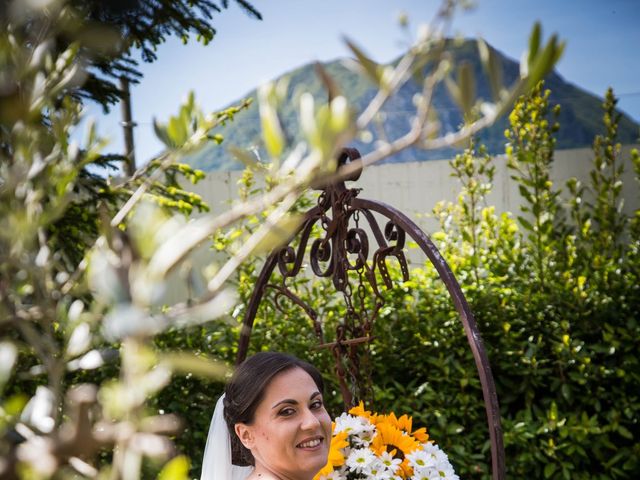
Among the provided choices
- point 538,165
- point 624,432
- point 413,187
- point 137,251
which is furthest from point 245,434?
point 413,187

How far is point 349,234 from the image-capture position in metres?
2.24

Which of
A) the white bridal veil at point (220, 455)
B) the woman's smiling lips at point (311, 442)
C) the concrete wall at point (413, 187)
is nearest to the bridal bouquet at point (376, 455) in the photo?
the woman's smiling lips at point (311, 442)

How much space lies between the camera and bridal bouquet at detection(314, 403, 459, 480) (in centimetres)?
212

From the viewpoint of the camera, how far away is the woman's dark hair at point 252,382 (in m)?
2.03

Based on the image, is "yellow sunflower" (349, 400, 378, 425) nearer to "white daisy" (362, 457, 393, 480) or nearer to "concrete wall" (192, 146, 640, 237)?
"white daisy" (362, 457, 393, 480)

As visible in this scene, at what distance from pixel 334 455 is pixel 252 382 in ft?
1.02

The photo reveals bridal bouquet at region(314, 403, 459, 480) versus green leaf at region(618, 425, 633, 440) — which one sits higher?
bridal bouquet at region(314, 403, 459, 480)

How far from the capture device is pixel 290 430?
1969 millimetres

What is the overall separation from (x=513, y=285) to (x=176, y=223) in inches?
122

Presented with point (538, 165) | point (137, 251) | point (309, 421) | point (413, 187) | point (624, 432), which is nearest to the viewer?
point (137, 251)

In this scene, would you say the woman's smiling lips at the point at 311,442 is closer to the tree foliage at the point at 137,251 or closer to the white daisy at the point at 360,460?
the white daisy at the point at 360,460

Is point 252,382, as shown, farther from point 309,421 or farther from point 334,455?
point 334,455

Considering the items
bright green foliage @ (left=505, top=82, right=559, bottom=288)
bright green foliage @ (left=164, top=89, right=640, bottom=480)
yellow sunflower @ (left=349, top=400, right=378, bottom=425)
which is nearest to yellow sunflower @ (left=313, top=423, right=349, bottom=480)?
yellow sunflower @ (left=349, top=400, right=378, bottom=425)

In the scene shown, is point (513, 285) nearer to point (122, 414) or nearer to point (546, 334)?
point (546, 334)
